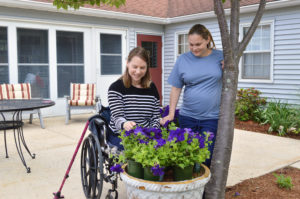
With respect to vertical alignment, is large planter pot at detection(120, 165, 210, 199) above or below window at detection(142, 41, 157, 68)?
below

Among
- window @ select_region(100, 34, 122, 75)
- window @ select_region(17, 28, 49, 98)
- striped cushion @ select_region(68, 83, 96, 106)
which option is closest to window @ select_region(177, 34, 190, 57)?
window @ select_region(100, 34, 122, 75)

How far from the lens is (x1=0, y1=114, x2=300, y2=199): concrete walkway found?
3.36 m

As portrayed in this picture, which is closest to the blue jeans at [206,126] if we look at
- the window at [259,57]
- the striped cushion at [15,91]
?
the striped cushion at [15,91]

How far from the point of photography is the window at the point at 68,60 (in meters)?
8.12

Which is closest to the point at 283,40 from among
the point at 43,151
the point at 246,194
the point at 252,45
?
the point at 252,45

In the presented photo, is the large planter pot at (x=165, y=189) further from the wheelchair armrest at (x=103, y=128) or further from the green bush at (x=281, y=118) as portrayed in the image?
the green bush at (x=281, y=118)

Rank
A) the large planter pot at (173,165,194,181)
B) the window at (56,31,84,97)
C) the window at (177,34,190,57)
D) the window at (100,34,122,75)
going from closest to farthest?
the large planter pot at (173,165,194,181) < the window at (56,31,84,97) < the window at (100,34,122,75) < the window at (177,34,190,57)

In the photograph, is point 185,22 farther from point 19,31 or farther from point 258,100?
point 19,31

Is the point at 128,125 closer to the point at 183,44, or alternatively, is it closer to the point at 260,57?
the point at 260,57

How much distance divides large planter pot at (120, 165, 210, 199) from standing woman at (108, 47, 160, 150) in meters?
0.65

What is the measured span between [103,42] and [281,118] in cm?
517

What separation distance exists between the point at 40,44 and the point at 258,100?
221 inches

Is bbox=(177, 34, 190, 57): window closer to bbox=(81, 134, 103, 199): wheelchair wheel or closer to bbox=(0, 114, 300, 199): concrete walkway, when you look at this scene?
bbox=(0, 114, 300, 199): concrete walkway

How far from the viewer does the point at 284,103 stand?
24.6 feet
